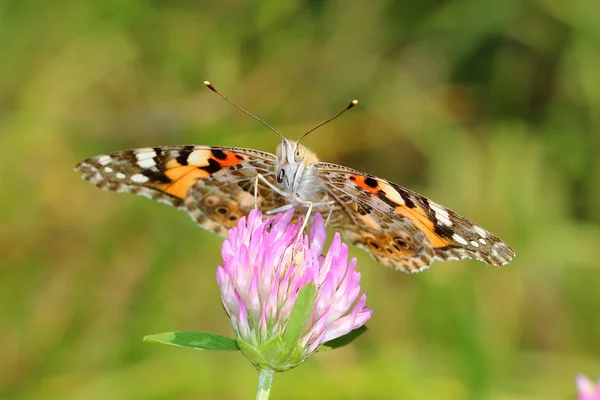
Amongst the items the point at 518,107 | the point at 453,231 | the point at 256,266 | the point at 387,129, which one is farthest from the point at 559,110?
the point at 256,266

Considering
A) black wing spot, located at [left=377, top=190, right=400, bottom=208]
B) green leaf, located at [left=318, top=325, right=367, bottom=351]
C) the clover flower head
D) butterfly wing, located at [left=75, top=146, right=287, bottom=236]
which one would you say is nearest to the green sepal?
the clover flower head

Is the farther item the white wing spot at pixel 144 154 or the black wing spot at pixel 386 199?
the white wing spot at pixel 144 154

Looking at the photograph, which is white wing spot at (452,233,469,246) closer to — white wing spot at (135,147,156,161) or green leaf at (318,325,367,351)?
green leaf at (318,325,367,351)

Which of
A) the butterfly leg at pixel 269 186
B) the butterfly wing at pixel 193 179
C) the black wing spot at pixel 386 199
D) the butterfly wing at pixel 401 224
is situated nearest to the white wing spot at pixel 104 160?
the butterfly wing at pixel 193 179

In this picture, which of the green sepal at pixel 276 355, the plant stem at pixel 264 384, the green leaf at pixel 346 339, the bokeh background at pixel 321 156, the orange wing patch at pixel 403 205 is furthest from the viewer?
the bokeh background at pixel 321 156

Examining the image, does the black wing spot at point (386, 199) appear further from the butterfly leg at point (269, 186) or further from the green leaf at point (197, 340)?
the green leaf at point (197, 340)

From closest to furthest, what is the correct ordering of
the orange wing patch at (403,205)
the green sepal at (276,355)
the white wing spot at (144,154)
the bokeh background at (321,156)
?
the green sepal at (276,355) < the orange wing patch at (403,205) < the white wing spot at (144,154) < the bokeh background at (321,156)

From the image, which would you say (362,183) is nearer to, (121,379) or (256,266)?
(256,266)
